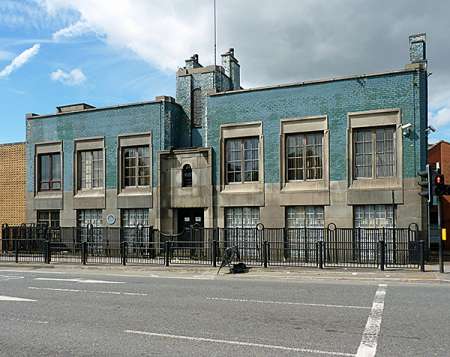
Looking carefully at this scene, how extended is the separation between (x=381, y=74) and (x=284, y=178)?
6105 millimetres

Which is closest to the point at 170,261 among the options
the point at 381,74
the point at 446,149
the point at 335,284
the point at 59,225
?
the point at 335,284

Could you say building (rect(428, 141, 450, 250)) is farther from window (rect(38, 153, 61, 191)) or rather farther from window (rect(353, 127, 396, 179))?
window (rect(38, 153, 61, 191))

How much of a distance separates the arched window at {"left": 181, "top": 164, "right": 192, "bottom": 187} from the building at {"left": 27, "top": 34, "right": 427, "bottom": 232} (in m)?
0.05

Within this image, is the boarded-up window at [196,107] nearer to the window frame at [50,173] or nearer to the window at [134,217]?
the window at [134,217]

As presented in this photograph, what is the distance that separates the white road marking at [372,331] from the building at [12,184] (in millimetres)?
23647

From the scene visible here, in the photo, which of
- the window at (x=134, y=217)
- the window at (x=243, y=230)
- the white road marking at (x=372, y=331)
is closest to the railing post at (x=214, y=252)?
the window at (x=243, y=230)

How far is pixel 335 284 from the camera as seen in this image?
597 inches

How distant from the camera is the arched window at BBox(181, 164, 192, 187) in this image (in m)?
24.9

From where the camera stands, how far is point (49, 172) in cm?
2894

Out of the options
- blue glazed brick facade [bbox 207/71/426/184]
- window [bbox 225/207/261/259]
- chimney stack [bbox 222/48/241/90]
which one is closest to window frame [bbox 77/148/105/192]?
blue glazed brick facade [bbox 207/71/426/184]

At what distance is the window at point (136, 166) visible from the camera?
2625 cm

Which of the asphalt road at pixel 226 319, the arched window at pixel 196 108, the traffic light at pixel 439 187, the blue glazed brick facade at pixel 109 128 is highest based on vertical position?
the arched window at pixel 196 108

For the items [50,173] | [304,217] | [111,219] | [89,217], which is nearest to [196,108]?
[111,219]

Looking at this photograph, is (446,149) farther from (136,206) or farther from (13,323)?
(13,323)
